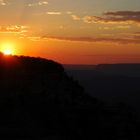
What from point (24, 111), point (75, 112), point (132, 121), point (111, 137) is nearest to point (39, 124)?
point (24, 111)

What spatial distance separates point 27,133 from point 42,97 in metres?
3.31

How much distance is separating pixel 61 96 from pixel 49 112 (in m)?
1.89

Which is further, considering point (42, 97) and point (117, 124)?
point (117, 124)

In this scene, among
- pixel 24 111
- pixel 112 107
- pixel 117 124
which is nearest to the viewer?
pixel 24 111

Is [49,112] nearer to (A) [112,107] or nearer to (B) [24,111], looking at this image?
(B) [24,111]

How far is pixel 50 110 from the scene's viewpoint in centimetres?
2597

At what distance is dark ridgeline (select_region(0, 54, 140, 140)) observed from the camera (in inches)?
953

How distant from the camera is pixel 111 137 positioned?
88.8 feet

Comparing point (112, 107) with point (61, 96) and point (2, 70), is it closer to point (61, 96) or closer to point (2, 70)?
point (61, 96)

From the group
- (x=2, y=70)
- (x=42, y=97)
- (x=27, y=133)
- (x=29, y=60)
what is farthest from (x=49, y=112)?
(x=29, y=60)

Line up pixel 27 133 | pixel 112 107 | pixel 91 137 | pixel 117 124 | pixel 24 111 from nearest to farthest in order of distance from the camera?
pixel 27 133 < pixel 24 111 < pixel 91 137 < pixel 117 124 < pixel 112 107

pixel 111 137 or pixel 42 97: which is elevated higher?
pixel 42 97

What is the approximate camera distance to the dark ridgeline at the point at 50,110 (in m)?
24.2

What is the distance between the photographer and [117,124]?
2825 centimetres
